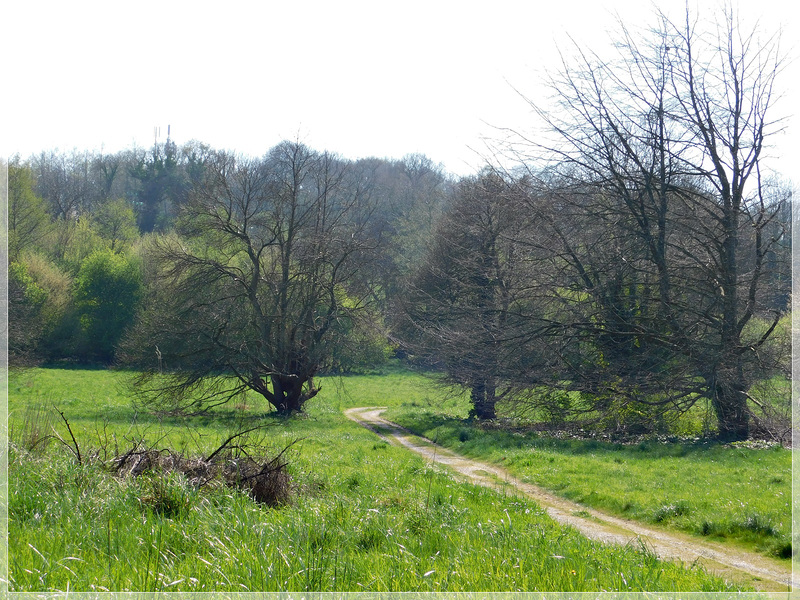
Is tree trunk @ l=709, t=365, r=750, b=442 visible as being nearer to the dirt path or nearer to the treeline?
the dirt path

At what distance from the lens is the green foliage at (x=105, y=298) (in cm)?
3691

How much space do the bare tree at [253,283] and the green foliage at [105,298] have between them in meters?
14.5

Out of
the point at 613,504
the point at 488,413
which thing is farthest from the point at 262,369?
the point at 613,504

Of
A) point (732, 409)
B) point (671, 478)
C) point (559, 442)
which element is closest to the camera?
point (671, 478)

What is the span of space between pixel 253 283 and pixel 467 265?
27.8 ft

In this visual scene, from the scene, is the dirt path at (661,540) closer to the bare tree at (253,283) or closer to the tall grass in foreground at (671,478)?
the tall grass in foreground at (671,478)

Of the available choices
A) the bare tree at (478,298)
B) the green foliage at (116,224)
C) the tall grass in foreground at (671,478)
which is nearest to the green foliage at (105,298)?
the green foliage at (116,224)

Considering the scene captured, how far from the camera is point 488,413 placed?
77.6 ft

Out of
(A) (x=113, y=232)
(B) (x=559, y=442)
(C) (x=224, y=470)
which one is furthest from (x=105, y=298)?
(C) (x=224, y=470)

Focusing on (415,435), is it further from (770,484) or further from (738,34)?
(738,34)

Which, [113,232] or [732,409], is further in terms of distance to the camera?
[113,232]

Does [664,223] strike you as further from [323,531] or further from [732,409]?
[323,531]

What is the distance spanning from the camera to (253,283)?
75.7ft

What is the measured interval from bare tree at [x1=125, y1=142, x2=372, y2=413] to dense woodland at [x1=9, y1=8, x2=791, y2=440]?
8 cm
